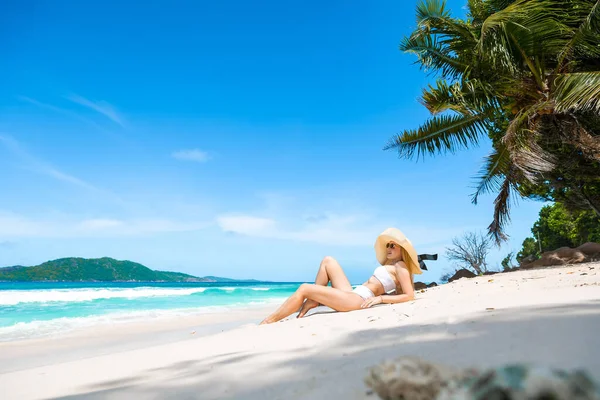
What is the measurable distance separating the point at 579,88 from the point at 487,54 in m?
2.03

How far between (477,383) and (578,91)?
8.31 meters

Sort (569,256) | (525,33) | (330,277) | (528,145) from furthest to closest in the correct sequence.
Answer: (569,256), (528,145), (525,33), (330,277)

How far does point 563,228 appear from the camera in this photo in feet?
104

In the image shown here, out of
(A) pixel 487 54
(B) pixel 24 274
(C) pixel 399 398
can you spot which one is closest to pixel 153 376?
(C) pixel 399 398

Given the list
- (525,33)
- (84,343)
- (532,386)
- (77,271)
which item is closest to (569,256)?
(525,33)

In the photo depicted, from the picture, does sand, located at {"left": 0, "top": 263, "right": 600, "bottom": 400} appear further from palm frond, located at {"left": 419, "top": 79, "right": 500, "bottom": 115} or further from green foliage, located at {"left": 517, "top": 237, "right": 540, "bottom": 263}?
green foliage, located at {"left": 517, "top": 237, "right": 540, "bottom": 263}

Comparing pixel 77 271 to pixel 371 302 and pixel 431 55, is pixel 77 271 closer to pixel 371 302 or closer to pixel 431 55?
pixel 431 55

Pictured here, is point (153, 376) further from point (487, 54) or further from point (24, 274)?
point (24, 274)

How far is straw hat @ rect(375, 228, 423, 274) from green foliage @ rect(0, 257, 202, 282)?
88468mm

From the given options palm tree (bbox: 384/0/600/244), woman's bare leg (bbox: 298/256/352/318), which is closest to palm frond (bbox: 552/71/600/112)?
palm tree (bbox: 384/0/600/244)

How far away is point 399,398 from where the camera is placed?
130 centimetres

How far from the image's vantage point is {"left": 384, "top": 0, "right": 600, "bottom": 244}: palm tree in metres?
8.14

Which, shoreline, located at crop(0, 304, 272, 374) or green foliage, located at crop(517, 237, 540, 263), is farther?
green foliage, located at crop(517, 237, 540, 263)

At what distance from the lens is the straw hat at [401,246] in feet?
16.0
